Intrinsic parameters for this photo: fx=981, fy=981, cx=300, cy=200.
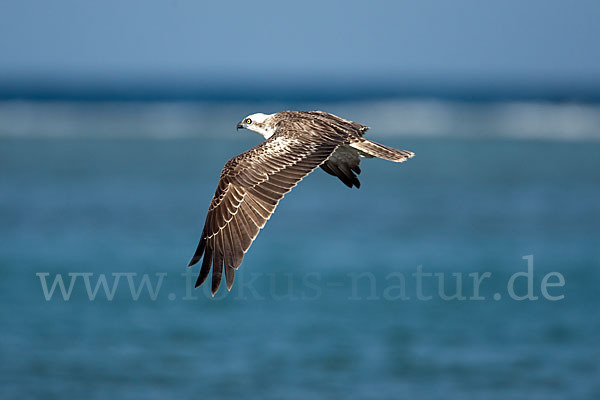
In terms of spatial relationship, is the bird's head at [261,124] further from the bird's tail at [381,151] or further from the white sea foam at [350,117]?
the white sea foam at [350,117]

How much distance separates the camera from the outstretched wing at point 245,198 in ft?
29.1

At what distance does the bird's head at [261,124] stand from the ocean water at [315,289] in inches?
180

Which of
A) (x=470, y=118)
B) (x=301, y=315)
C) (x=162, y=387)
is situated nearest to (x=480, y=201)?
(x=301, y=315)

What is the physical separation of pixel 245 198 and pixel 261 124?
1.55 metres

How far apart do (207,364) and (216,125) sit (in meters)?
41.7

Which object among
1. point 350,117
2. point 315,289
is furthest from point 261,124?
point 350,117

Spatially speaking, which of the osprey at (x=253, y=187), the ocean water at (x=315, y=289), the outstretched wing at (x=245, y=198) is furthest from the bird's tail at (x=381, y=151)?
the ocean water at (x=315, y=289)

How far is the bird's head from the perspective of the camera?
1020cm

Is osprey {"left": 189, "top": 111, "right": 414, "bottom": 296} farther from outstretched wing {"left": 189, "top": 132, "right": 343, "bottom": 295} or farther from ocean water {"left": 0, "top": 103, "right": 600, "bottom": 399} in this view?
ocean water {"left": 0, "top": 103, "right": 600, "bottom": 399}

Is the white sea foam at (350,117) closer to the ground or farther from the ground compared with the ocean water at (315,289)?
farther from the ground

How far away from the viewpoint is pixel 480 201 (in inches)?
1080

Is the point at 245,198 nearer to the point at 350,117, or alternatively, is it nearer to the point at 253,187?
the point at 253,187

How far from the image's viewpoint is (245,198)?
902cm

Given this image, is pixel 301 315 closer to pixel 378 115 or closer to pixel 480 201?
pixel 480 201
